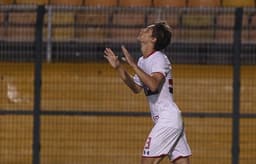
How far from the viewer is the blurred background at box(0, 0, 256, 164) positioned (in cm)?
1030

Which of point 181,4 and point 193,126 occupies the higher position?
point 181,4

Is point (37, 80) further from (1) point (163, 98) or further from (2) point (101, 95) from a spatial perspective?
(1) point (163, 98)

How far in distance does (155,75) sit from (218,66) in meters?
3.32

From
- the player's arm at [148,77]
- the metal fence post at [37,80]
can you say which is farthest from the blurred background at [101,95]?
the player's arm at [148,77]

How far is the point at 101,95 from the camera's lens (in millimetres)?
10438

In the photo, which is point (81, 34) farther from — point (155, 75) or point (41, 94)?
point (155, 75)

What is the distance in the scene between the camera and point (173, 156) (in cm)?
737

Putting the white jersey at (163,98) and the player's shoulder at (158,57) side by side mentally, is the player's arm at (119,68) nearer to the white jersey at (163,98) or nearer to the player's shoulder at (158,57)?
the white jersey at (163,98)

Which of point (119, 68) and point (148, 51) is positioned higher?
point (148, 51)

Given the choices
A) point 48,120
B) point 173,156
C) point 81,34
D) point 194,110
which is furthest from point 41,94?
point 173,156

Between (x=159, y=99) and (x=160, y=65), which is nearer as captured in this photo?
(x=160, y=65)

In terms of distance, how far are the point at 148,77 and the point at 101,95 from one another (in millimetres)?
3578

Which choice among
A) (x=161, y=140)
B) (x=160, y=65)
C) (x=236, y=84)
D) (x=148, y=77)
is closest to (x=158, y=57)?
(x=160, y=65)

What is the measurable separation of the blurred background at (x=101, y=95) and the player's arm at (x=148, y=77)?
3.27 meters
